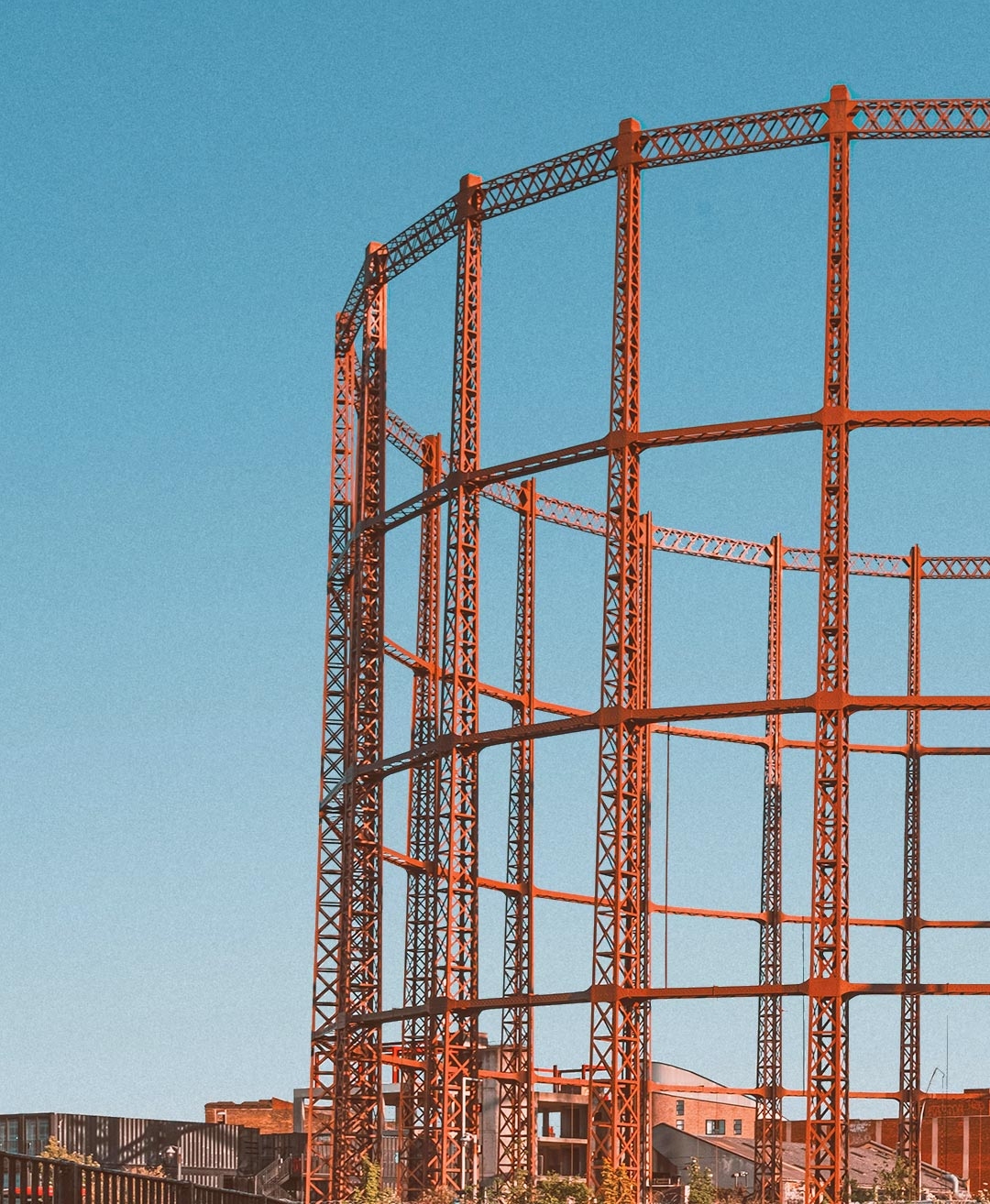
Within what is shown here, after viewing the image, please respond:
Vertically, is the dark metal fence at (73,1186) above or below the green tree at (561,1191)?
above

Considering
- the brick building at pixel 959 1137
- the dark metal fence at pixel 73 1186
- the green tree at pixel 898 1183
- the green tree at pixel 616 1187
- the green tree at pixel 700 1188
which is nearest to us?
the dark metal fence at pixel 73 1186

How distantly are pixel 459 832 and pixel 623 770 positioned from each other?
15.6 ft

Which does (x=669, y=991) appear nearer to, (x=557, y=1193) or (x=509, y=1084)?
(x=557, y=1193)

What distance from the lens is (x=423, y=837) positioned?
4562 cm

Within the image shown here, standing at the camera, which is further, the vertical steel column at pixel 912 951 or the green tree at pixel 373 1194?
the vertical steel column at pixel 912 951

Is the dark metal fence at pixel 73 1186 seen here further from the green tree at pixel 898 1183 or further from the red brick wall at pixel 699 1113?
the red brick wall at pixel 699 1113

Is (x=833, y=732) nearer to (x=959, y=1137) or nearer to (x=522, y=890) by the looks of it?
(x=522, y=890)

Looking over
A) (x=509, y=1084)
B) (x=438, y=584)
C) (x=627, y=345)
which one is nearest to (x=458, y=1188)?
(x=509, y=1084)

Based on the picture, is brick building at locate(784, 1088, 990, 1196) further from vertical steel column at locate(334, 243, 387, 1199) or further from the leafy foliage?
vertical steel column at locate(334, 243, 387, 1199)

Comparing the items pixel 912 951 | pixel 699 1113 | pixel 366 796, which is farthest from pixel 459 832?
pixel 699 1113

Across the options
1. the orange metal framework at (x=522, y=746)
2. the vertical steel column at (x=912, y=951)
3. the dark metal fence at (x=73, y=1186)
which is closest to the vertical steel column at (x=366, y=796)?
the orange metal framework at (x=522, y=746)

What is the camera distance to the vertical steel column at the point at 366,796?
144ft

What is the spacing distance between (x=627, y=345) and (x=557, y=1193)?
49.1 feet

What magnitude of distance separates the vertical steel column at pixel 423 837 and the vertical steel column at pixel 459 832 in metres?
0.51
